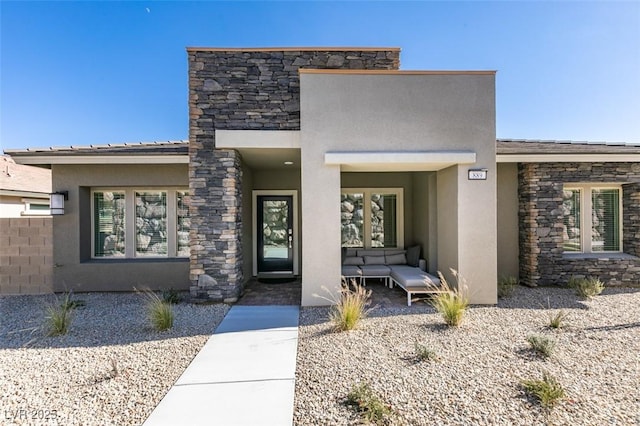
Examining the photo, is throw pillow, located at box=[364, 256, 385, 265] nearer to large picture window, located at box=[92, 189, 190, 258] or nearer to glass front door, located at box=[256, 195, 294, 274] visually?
glass front door, located at box=[256, 195, 294, 274]

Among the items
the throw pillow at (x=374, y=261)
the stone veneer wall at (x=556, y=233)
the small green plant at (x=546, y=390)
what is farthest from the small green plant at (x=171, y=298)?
the stone veneer wall at (x=556, y=233)

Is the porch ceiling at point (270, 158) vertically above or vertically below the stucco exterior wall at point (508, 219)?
above

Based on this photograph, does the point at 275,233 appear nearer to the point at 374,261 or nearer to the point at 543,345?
the point at 374,261

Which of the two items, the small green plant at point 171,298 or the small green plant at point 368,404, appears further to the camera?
the small green plant at point 171,298

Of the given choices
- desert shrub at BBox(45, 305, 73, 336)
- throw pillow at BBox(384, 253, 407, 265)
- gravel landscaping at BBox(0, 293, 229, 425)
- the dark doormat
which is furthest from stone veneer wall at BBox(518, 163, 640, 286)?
desert shrub at BBox(45, 305, 73, 336)

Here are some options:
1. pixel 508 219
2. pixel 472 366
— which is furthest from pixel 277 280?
pixel 508 219

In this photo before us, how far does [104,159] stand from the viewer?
7445mm

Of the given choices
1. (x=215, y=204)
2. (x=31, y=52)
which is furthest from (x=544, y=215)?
(x=31, y=52)

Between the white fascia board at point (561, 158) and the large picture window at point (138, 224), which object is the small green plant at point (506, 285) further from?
the large picture window at point (138, 224)

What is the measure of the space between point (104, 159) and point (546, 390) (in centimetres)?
953

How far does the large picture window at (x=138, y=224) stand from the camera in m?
8.34

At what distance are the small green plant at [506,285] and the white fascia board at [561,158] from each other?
310 cm

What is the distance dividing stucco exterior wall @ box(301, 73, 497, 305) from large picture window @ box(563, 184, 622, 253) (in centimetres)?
400

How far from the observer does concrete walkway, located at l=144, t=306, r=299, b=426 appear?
2992 millimetres
